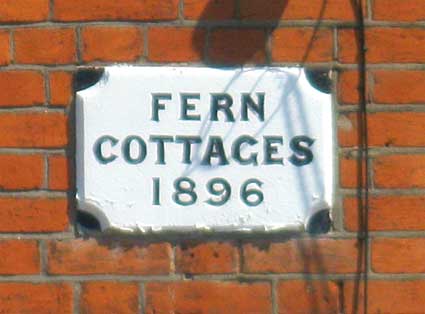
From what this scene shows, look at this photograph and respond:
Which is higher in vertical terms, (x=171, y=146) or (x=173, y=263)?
(x=171, y=146)

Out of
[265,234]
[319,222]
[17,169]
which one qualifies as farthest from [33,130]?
[319,222]

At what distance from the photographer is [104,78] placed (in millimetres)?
2678

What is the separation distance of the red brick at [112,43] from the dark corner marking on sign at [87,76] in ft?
0.08

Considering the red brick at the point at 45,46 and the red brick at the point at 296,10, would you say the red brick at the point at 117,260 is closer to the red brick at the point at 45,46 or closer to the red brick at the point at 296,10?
the red brick at the point at 45,46

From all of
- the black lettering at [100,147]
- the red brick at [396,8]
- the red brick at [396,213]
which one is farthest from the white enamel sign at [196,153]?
the red brick at [396,8]

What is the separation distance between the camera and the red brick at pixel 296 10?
269 centimetres

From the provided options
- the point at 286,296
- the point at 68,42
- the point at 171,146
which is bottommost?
the point at 286,296

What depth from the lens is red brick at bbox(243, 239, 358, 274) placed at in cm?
268

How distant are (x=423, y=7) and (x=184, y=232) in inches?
29.0

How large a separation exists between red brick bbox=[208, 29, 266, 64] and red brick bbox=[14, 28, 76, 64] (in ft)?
1.04

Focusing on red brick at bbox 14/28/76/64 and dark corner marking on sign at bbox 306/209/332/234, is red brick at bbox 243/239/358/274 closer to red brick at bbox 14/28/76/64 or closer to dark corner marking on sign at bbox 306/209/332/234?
dark corner marking on sign at bbox 306/209/332/234

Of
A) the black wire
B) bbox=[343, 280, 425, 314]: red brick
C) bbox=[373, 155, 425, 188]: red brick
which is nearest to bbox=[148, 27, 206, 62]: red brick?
the black wire

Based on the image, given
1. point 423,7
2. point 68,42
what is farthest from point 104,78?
point 423,7

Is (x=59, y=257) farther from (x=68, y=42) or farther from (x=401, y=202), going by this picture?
(x=401, y=202)
